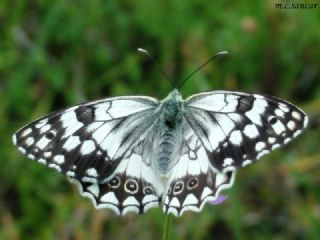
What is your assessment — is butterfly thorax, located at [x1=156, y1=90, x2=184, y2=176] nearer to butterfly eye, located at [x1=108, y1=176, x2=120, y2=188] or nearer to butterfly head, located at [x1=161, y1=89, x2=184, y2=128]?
butterfly head, located at [x1=161, y1=89, x2=184, y2=128]

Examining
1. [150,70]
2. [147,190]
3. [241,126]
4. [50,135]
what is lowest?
[147,190]

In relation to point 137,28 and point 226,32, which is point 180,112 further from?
point 137,28

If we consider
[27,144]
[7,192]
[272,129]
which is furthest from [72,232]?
[272,129]

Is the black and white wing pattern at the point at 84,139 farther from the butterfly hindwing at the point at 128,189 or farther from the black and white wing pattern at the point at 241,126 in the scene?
the black and white wing pattern at the point at 241,126

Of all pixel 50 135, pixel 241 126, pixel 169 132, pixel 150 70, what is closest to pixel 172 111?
pixel 169 132

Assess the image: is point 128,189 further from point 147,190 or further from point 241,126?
point 241,126

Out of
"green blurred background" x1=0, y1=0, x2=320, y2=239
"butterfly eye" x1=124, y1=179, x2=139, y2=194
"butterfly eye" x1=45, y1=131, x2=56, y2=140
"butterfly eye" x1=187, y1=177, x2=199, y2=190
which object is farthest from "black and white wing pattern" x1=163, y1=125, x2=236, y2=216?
"green blurred background" x1=0, y1=0, x2=320, y2=239
